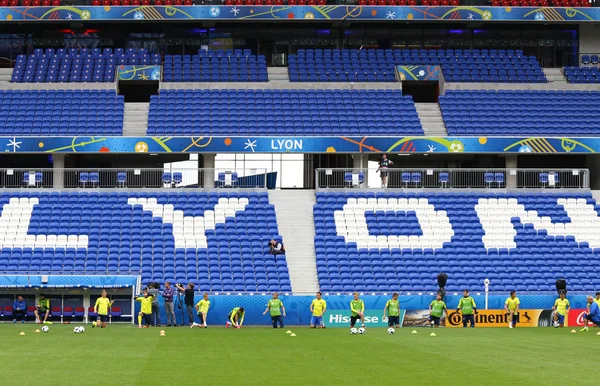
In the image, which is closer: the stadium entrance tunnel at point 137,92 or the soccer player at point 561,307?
the soccer player at point 561,307

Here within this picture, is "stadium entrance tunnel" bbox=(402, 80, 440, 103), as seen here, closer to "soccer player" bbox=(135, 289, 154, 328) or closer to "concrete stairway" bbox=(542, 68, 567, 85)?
"concrete stairway" bbox=(542, 68, 567, 85)

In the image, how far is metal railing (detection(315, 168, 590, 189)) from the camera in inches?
1906

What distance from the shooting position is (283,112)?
171 feet

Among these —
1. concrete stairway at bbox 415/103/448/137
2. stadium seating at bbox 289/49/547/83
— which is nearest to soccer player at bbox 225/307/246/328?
concrete stairway at bbox 415/103/448/137

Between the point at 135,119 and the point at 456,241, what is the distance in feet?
58.5

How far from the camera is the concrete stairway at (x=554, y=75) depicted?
56750 mm

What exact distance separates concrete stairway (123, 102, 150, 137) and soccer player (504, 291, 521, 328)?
71.0 feet

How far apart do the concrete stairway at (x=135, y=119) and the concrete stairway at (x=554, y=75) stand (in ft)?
73.3

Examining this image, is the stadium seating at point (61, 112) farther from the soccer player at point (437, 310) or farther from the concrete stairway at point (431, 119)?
the soccer player at point (437, 310)

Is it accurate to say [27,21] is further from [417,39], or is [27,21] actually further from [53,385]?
[53,385]

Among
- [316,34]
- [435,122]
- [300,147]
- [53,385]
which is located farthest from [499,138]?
[53,385]

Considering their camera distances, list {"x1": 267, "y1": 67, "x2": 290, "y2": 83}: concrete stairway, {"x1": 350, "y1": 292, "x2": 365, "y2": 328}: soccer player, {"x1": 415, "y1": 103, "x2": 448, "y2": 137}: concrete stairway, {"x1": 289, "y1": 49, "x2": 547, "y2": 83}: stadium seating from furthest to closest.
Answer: {"x1": 267, "y1": 67, "x2": 290, "y2": 83}: concrete stairway → {"x1": 289, "y1": 49, "x2": 547, "y2": 83}: stadium seating → {"x1": 415, "y1": 103, "x2": 448, "y2": 137}: concrete stairway → {"x1": 350, "y1": 292, "x2": 365, "y2": 328}: soccer player

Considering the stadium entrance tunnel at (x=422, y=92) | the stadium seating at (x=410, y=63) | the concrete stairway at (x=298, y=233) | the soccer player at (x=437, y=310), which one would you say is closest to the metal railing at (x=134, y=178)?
the concrete stairway at (x=298, y=233)

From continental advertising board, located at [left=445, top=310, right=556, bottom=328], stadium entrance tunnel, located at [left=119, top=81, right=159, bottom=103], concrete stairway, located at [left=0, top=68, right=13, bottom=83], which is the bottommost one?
continental advertising board, located at [left=445, top=310, right=556, bottom=328]
